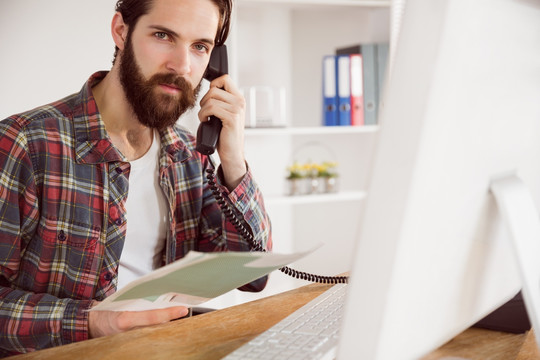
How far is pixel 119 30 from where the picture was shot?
158 cm

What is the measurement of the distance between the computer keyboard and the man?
1.41ft

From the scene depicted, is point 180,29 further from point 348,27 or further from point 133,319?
point 348,27

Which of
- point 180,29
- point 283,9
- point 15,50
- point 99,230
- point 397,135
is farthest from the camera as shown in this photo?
point 283,9

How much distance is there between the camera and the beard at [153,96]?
4.68 feet

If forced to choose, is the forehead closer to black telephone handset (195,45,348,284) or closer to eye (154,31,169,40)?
eye (154,31,169,40)

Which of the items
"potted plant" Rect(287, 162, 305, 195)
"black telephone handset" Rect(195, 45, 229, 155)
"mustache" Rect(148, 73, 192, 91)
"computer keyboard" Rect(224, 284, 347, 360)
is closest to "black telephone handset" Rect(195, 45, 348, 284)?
"black telephone handset" Rect(195, 45, 229, 155)

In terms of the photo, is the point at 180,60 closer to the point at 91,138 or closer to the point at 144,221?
the point at 91,138

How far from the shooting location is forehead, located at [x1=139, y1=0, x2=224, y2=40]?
1.44 metres

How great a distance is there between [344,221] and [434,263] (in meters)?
2.91

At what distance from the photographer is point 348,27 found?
329cm

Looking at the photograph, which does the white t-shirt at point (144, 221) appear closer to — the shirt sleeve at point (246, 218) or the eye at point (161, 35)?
the shirt sleeve at point (246, 218)

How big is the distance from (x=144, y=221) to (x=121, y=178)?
0.16m

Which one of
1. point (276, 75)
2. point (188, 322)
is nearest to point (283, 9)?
point (276, 75)

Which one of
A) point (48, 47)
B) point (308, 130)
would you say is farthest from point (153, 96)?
point (308, 130)
